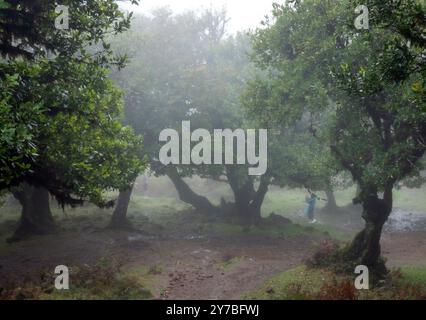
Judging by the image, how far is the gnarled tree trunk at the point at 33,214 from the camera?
86.4 ft

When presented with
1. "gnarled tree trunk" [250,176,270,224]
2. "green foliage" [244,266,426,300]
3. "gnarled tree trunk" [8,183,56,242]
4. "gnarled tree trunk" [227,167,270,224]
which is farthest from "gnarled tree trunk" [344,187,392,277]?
"gnarled tree trunk" [8,183,56,242]

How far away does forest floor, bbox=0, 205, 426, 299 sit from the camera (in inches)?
793

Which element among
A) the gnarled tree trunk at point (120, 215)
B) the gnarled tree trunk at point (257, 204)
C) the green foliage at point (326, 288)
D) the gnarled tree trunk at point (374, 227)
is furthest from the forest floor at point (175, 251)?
the gnarled tree trunk at point (374, 227)

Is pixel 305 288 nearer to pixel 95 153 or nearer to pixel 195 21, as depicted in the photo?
pixel 95 153

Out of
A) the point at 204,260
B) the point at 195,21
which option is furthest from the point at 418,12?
the point at 195,21

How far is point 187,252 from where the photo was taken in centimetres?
2689

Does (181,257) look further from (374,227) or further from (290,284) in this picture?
(374,227)

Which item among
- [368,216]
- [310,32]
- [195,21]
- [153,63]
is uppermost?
[195,21]

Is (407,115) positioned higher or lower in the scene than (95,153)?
higher

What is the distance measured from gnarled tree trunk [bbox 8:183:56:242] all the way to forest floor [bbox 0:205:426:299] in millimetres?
1014

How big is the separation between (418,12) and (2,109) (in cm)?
1014

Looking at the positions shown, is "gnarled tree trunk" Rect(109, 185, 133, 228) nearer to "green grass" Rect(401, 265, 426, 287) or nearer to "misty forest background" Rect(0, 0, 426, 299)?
"misty forest background" Rect(0, 0, 426, 299)

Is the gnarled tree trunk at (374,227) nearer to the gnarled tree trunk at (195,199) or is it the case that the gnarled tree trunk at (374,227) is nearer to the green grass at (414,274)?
the green grass at (414,274)

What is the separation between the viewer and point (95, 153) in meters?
16.7
